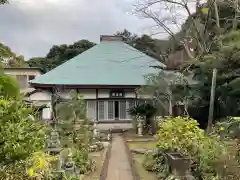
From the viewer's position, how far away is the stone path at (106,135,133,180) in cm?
792

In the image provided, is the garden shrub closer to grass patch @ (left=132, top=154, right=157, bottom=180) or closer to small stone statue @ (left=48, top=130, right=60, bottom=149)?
grass patch @ (left=132, top=154, right=157, bottom=180)

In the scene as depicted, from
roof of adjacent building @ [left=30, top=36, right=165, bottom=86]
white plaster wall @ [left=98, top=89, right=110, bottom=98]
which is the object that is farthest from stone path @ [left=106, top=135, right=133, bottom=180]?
roof of adjacent building @ [left=30, top=36, right=165, bottom=86]

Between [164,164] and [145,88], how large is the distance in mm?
7902

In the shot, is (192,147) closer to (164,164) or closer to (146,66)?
(164,164)

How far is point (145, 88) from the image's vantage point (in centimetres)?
1549

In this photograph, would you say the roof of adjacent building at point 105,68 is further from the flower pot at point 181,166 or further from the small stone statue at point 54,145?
the flower pot at point 181,166

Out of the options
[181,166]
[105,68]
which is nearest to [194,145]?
[181,166]

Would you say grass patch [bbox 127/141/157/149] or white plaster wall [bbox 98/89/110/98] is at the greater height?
white plaster wall [bbox 98/89/110/98]

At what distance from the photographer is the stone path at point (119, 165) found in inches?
312

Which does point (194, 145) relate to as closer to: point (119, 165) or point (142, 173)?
point (142, 173)

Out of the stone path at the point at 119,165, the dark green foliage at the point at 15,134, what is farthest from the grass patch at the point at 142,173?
the dark green foliage at the point at 15,134

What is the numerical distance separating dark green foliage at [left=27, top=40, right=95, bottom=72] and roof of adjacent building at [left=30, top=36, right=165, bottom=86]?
1212 centimetres

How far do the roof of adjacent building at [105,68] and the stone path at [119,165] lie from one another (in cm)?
622

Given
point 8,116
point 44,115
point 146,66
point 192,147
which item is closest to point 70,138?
point 192,147
